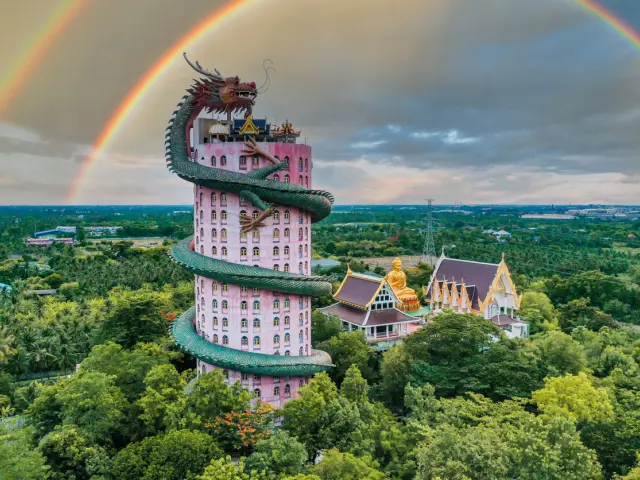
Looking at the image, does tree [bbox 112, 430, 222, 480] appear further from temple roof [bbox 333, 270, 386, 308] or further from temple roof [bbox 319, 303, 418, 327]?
temple roof [bbox 333, 270, 386, 308]

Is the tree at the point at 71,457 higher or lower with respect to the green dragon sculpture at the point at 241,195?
lower

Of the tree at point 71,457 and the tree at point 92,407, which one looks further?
the tree at point 92,407

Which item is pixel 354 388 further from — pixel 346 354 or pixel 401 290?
pixel 401 290

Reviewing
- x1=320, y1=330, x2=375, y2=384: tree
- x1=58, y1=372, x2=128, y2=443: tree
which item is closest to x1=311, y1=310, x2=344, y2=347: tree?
x1=320, y1=330, x2=375, y2=384: tree

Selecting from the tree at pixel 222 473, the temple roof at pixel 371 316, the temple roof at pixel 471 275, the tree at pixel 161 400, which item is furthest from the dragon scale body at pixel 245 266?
the temple roof at pixel 471 275

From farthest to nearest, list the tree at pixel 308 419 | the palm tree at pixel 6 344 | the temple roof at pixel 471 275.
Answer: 1. the temple roof at pixel 471 275
2. the palm tree at pixel 6 344
3. the tree at pixel 308 419

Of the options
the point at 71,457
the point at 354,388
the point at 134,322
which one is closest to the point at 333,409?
the point at 354,388

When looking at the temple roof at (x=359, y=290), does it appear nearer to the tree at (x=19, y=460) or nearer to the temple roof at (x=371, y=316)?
the temple roof at (x=371, y=316)
